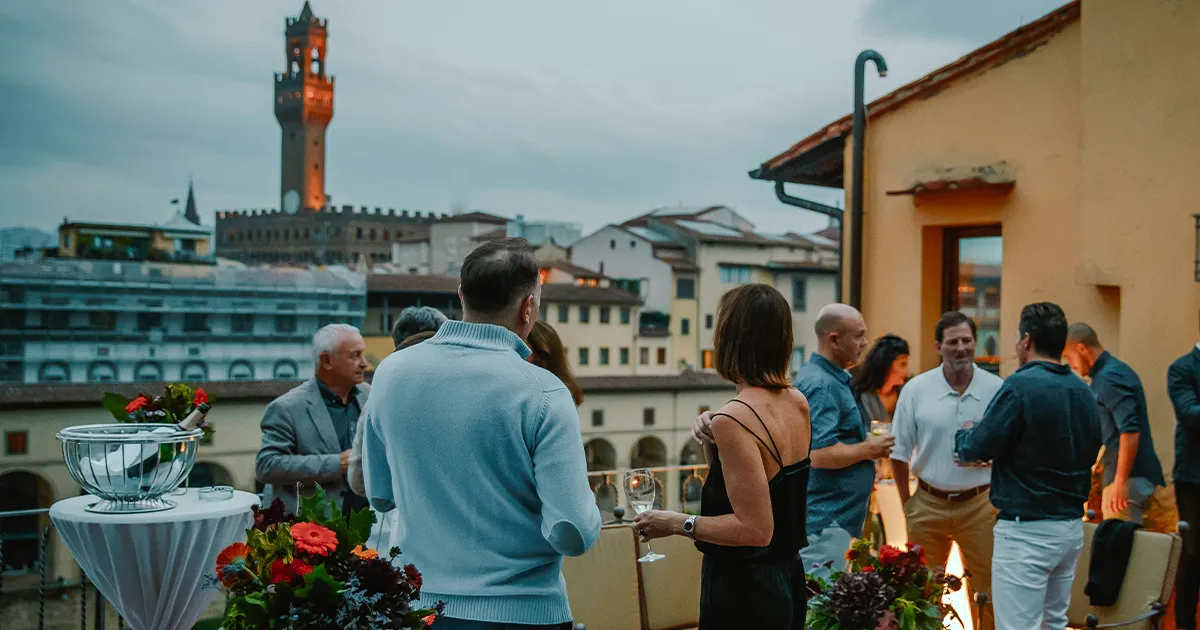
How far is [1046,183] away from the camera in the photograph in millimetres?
7586

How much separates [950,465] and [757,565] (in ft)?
6.76

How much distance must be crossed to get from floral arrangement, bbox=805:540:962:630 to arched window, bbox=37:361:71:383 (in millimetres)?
59624

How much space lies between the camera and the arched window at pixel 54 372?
56.0 metres

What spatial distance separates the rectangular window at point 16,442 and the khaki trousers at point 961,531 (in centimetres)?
4105

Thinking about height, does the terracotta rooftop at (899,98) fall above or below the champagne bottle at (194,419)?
above

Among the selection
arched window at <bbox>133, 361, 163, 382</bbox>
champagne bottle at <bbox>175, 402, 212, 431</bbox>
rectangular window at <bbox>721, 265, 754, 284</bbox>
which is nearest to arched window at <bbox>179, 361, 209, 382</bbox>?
arched window at <bbox>133, 361, 163, 382</bbox>

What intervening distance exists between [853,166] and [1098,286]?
2634 millimetres

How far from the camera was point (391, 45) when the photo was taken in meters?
106

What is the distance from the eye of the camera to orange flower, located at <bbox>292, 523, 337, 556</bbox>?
6.13ft

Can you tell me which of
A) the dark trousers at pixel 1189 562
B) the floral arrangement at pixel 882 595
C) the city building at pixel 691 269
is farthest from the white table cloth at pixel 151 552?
the city building at pixel 691 269

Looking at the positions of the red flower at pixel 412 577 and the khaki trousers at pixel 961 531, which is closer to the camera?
the red flower at pixel 412 577

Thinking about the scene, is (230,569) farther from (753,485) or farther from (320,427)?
(320,427)

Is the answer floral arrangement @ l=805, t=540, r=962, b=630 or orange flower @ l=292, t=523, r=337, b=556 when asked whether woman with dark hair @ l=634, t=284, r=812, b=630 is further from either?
orange flower @ l=292, t=523, r=337, b=556

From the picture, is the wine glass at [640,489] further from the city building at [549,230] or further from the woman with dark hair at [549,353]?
the city building at [549,230]
